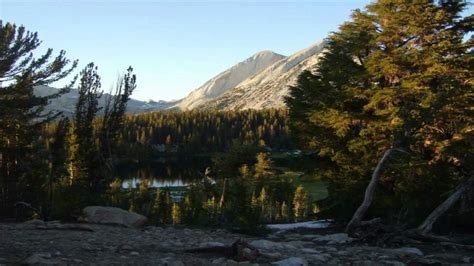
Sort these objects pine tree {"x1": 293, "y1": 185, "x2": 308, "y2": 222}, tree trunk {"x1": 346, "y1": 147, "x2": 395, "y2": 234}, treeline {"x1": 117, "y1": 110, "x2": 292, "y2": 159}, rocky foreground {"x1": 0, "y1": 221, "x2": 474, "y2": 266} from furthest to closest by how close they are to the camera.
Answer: treeline {"x1": 117, "y1": 110, "x2": 292, "y2": 159} → pine tree {"x1": 293, "y1": 185, "x2": 308, "y2": 222} → tree trunk {"x1": 346, "y1": 147, "x2": 395, "y2": 234} → rocky foreground {"x1": 0, "y1": 221, "x2": 474, "y2": 266}

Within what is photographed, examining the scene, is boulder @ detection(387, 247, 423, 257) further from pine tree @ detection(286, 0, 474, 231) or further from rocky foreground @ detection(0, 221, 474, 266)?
pine tree @ detection(286, 0, 474, 231)

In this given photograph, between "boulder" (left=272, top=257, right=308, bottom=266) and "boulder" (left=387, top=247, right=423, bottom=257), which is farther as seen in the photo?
"boulder" (left=387, top=247, right=423, bottom=257)

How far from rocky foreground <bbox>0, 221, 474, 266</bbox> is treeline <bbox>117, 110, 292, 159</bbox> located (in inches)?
5529

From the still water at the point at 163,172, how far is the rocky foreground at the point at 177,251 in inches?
3637

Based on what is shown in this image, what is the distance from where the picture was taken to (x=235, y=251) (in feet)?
26.9

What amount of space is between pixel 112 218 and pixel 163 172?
118 meters

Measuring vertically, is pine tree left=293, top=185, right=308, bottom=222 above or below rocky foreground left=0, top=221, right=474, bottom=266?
below

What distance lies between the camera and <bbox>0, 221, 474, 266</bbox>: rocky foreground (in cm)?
720

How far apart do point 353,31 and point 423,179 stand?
788 cm

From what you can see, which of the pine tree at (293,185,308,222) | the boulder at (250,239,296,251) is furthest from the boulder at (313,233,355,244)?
the pine tree at (293,185,308,222)

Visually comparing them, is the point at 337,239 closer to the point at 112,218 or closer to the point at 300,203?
the point at 112,218

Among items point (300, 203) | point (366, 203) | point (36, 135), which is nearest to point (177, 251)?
point (366, 203)

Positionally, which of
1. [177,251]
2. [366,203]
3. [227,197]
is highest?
[366,203]

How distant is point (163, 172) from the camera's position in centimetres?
13038
